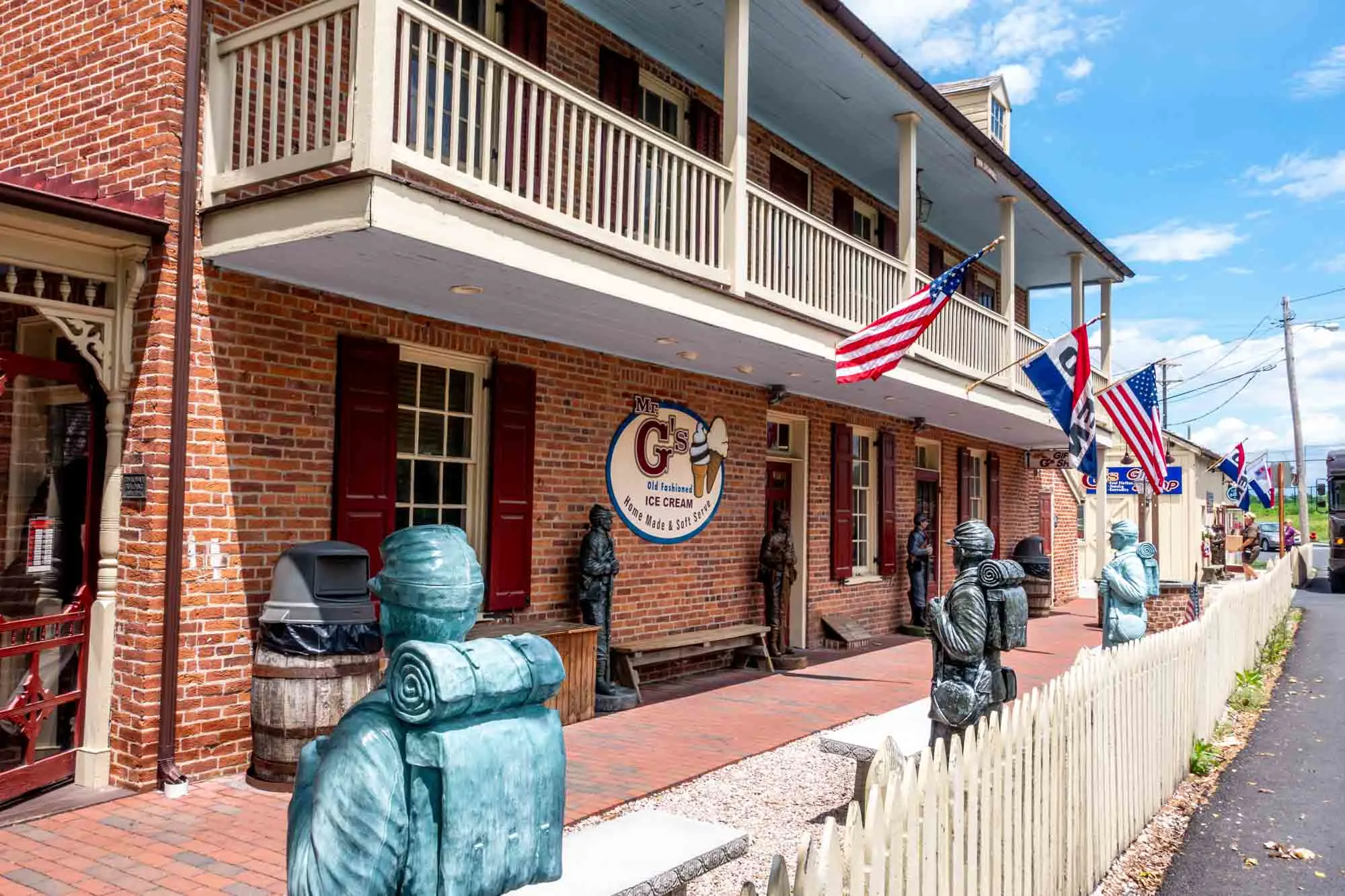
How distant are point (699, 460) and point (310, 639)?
5.05 metres

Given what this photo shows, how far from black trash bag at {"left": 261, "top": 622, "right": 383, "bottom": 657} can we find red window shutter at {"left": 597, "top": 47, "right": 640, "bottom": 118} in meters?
5.26

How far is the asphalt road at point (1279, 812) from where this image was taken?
4.89 m

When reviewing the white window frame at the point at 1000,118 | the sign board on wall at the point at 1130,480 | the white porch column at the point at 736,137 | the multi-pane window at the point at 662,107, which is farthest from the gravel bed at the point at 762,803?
the white window frame at the point at 1000,118

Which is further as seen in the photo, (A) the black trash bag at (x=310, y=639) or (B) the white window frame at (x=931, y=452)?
(B) the white window frame at (x=931, y=452)

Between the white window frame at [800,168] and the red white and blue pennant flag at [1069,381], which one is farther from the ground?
the white window frame at [800,168]

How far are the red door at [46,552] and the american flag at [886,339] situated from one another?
217 inches

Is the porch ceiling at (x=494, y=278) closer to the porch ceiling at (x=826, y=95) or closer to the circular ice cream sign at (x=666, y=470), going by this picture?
the circular ice cream sign at (x=666, y=470)

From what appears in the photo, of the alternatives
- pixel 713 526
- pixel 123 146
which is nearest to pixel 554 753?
pixel 123 146

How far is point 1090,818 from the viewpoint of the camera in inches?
185

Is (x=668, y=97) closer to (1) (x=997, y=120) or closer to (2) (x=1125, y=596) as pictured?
(2) (x=1125, y=596)

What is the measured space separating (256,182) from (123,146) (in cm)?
94

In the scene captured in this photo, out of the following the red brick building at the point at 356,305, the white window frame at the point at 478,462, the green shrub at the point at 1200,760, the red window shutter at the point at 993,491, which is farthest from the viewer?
the red window shutter at the point at 993,491

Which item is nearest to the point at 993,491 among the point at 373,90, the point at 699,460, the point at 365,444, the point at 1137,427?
the point at 1137,427

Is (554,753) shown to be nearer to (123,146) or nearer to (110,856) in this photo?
(110,856)
